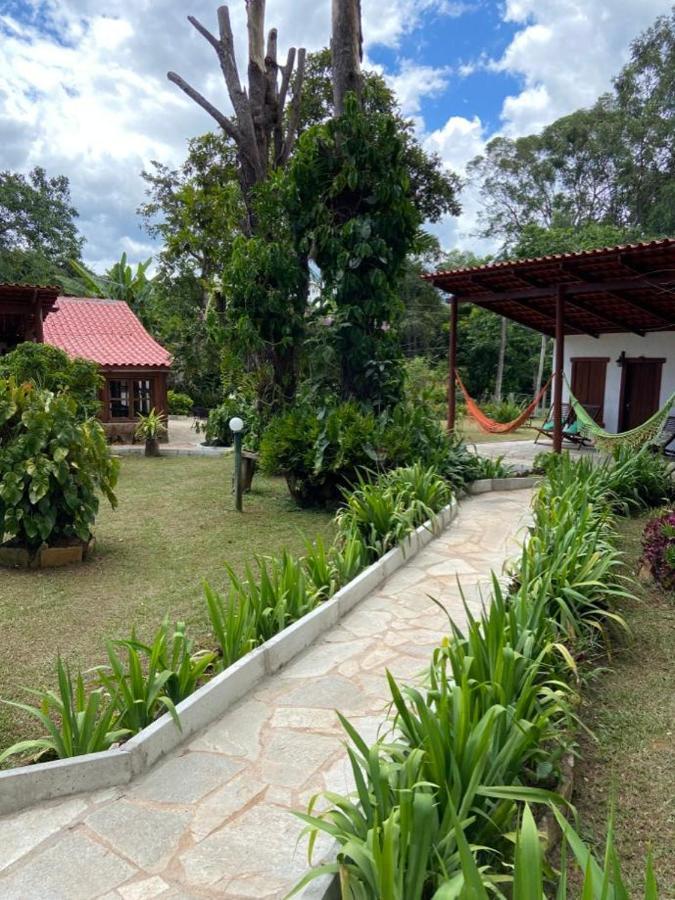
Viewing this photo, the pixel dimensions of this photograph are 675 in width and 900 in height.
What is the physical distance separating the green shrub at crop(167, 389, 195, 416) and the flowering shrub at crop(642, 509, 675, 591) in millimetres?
17874

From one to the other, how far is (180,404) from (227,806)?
774 inches

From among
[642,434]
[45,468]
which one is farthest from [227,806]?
[642,434]

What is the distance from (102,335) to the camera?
16.2 meters

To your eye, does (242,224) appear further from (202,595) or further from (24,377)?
(202,595)

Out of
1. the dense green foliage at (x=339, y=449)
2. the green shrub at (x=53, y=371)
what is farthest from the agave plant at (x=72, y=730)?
the green shrub at (x=53, y=371)

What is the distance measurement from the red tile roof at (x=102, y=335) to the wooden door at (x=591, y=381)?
932 centimetres

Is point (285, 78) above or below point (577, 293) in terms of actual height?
above

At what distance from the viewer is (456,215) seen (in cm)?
1891

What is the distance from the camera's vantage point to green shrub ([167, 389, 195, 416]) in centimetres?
2103

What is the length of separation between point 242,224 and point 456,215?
30.6 feet

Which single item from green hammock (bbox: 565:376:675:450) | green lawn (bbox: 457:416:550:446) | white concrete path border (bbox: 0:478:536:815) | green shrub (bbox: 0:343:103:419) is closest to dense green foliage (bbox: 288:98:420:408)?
green hammock (bbox: 565:376:675:450)

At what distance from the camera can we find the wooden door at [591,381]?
13.9 meters

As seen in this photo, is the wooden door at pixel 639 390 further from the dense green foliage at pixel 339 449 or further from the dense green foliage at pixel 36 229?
the dense green foliage at pixel 36 229

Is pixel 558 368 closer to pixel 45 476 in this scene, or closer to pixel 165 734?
pixel 45 476
